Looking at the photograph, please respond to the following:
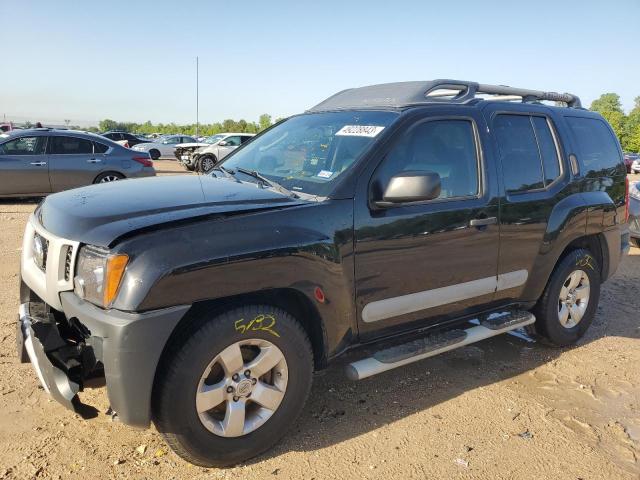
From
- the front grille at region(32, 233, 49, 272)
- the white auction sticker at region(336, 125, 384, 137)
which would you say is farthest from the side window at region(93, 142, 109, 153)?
the white auction sticker at region(336, 125, 384, 137)

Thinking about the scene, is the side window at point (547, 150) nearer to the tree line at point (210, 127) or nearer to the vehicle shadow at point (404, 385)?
the vehicle shadow at point (404, 385)

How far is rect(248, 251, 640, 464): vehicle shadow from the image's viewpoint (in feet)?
10.2

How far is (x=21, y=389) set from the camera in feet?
11.0

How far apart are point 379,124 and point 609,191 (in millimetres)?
2549

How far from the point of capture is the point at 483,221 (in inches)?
138

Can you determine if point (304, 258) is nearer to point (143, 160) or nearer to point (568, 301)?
point (568, 301)

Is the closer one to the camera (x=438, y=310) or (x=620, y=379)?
(x=438, y=310)

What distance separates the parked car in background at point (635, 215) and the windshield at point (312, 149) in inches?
248

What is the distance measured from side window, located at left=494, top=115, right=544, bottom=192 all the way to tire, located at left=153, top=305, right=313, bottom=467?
2.01 metres

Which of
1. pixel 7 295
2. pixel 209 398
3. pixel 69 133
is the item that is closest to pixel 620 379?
pixel 209 398

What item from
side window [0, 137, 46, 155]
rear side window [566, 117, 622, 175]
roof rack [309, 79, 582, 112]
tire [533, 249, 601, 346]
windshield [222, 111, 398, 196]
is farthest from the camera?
side window [0, 137, 46, 155]

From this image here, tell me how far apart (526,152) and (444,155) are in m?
0.86

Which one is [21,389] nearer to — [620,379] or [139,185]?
[139,185]

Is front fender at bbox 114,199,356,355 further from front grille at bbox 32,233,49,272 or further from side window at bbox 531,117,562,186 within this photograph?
side window at bbox 531,117,562,186
